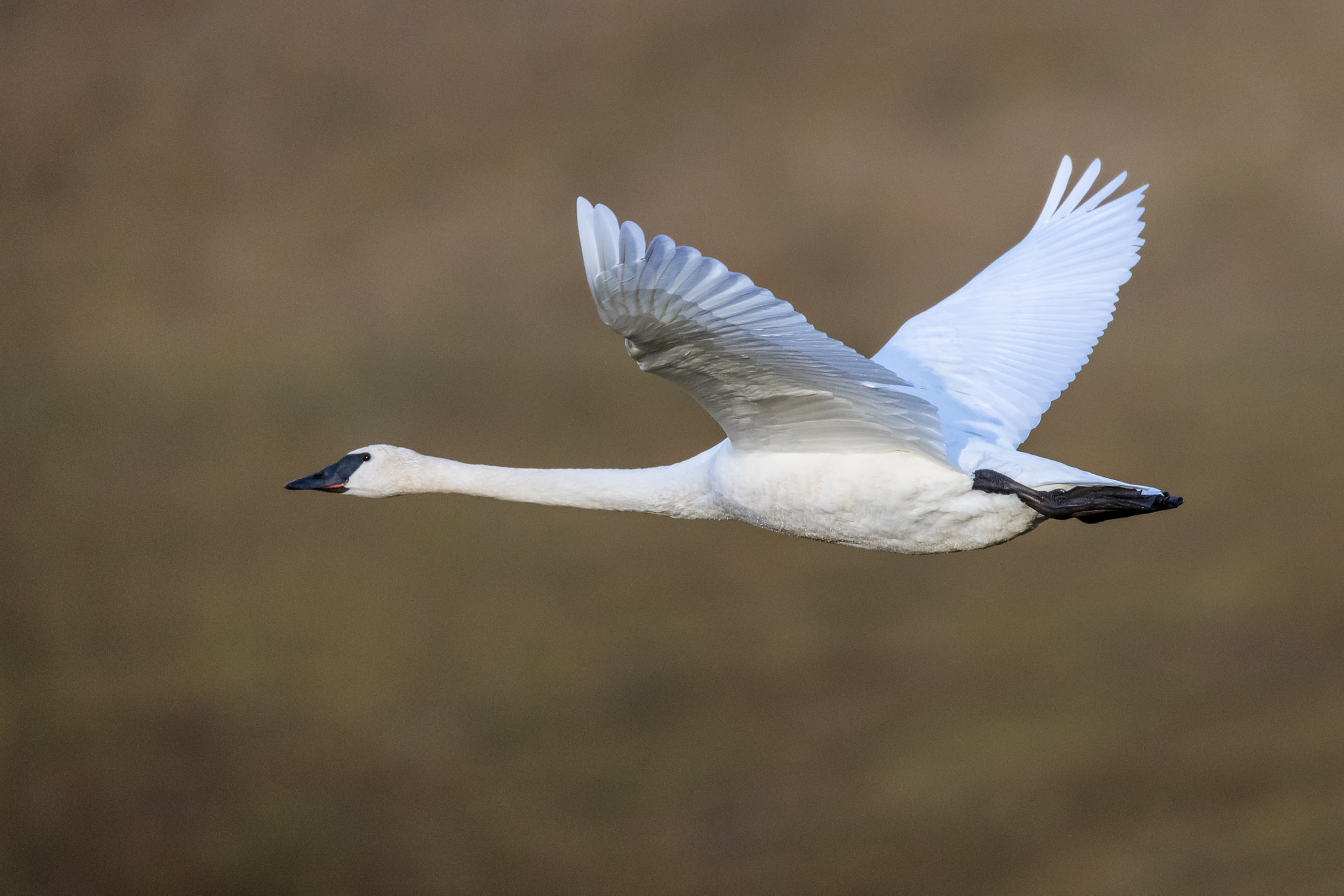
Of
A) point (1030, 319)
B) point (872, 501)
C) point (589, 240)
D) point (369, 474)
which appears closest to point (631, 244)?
point (589, 240)

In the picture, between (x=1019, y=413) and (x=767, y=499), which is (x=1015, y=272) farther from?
(x=767, y=499)

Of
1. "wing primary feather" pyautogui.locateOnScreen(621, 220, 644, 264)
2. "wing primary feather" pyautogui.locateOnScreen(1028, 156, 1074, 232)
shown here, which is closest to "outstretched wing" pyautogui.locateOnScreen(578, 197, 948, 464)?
"wing primary feather" pyautogui.locateOnScreen(621, 220, 644, 264)

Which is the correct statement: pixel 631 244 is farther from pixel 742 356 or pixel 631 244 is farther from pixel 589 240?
pixel 742 356

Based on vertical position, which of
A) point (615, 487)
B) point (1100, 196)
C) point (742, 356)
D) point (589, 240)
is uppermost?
point (1100, 196)

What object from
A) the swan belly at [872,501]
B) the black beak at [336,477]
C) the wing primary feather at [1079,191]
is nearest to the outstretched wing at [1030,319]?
the wing primary feather at [1079,191]

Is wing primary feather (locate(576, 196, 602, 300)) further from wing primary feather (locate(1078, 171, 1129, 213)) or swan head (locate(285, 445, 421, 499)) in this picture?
wing primary feather (locate(1078, 171, 1129, 213))

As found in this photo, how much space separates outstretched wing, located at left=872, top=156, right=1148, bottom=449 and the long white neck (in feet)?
2.70

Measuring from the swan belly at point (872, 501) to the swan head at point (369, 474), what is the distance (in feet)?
3.92

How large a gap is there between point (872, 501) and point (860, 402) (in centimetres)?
35

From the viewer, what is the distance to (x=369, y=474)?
5.19 metres

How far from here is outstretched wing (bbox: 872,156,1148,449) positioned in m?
5.21

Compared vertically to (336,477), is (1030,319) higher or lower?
higher

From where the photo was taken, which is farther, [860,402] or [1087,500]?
[860,402]

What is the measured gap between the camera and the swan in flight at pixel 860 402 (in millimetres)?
3508
